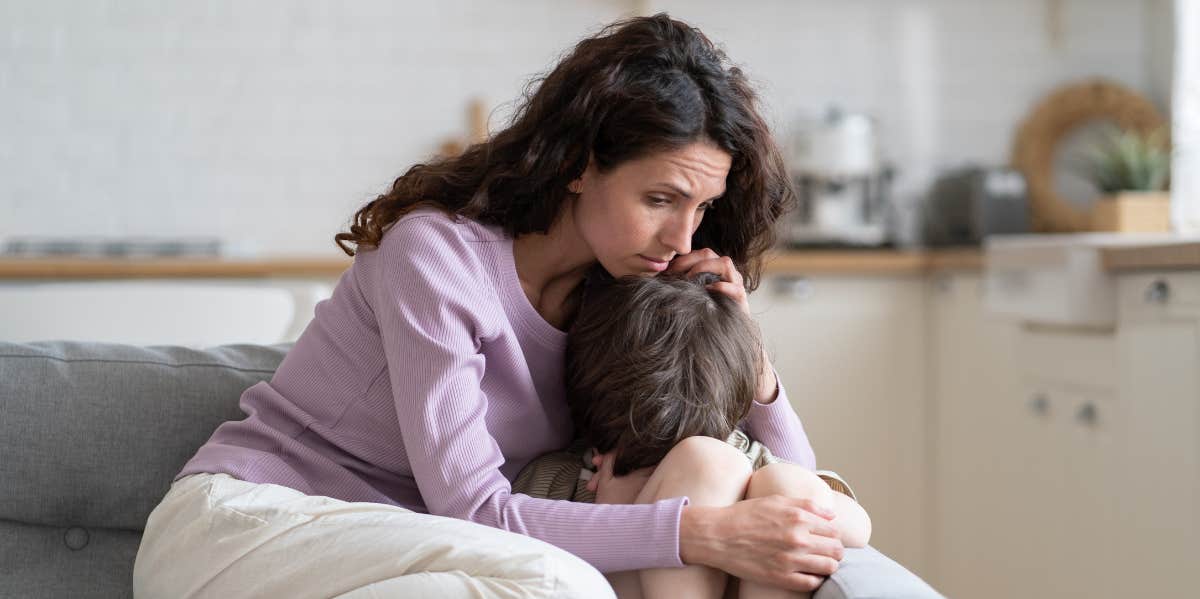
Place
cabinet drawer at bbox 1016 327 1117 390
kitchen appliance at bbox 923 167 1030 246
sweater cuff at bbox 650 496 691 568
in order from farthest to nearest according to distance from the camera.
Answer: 1. kitchen appliance at bbox 923 167 1030 246
2. cabinet drawer at bbox 1016 327 1117 390
3. sweater cuff at bbox 650 496 691 568

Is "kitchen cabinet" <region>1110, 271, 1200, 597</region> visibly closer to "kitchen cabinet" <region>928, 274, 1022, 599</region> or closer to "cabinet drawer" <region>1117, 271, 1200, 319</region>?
"cabinet drawer" <region>1117, 271, 1200, 319</region>

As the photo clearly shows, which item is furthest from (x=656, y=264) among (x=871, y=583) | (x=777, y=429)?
(x=871, y=583)

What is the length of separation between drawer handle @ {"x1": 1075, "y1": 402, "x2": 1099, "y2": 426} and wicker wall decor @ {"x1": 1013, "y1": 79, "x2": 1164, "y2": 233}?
134 centimetres

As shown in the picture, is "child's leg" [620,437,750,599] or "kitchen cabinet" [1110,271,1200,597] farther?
"kitchen cabinet" [1110,271,1200,597]

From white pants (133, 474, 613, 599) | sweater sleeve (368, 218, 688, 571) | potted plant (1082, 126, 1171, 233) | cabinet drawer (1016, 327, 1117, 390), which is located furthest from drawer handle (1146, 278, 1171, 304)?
white pants (133, 474, 613, 599)

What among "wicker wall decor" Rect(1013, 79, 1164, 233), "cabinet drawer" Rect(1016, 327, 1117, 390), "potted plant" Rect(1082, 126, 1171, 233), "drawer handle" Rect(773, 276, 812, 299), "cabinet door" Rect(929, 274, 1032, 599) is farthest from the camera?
"wicker wall decor" Rect(1013, 79, 1164, 233)

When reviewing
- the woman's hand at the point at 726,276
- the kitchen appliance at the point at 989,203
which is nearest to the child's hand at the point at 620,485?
the woman's hand at the point at 726,276

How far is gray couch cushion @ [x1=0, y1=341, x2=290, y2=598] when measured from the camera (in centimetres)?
167

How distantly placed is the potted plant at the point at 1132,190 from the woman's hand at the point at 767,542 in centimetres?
236

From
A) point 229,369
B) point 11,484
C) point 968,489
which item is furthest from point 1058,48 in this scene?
point 11,484

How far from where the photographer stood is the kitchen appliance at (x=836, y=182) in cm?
376

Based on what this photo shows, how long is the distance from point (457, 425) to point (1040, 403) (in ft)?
6.17

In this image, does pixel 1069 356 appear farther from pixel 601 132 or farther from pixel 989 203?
pixel 601 132

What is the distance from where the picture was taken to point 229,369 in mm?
1803
